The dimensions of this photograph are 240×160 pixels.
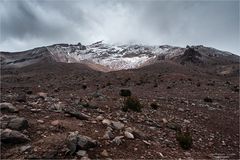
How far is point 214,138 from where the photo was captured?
13.3m

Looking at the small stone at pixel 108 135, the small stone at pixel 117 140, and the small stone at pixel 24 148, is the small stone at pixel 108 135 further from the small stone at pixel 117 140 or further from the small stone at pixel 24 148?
the small stone at pixel 24 148

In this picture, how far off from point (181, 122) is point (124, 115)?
2799 mm

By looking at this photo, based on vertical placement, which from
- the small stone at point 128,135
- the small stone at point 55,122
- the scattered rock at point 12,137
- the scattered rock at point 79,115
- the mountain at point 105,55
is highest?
the mountain at point 105,55

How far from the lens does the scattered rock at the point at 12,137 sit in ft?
30.7

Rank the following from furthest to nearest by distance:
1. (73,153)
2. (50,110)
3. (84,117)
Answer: (50,110) < (84,117) < (73,153)

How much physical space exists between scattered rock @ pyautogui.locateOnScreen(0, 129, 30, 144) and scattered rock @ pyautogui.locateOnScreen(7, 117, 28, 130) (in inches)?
18.9

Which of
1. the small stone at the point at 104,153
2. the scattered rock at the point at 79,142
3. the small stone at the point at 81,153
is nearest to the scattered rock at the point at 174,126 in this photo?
the scattered rock at the point at 79,142

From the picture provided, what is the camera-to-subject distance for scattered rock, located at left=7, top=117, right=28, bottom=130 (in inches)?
396

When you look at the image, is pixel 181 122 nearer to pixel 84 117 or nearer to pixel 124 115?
pixel 124 115

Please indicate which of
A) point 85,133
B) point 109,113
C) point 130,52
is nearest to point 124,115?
point 109,113

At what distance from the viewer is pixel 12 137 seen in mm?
9391

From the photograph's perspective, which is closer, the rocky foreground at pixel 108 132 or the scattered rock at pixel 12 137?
the rocky foreground at pixel 108 132

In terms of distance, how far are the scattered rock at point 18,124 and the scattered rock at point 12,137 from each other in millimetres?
480

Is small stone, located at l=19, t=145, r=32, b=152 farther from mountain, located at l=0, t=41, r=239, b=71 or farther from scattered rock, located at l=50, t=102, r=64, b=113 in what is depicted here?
mountain, located at l=0, t=41, r=239, b=71
